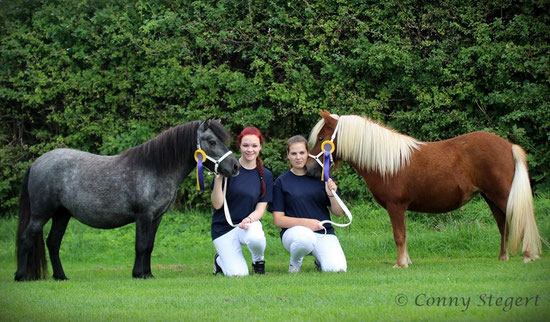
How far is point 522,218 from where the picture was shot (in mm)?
6406

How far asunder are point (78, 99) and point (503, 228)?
7.86 metres

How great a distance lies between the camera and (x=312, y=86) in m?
10.1

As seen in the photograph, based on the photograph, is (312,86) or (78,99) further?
(78,99)

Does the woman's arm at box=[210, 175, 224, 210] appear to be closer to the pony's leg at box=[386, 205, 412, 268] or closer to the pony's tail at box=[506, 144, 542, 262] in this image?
the pony's leg at box=[386, 205, 412, 268]

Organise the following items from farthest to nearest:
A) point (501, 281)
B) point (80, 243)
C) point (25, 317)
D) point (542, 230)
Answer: point (80, 243)
point (542, 230)
point (501, 281)
point (25, 317)

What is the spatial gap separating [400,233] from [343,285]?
1428 millimetres

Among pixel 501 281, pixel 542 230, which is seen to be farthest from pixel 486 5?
pixel 501 281

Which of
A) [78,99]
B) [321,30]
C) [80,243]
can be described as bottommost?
[80,243]

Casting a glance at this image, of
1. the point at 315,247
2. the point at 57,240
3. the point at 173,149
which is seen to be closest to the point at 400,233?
the point at 315,247

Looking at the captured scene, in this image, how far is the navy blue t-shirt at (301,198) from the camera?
6.65m

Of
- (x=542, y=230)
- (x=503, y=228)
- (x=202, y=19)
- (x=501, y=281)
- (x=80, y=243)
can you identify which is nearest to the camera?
(x=501, y=281)

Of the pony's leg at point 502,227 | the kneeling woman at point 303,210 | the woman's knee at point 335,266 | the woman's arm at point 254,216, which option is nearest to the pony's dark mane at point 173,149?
the woman's arm at point 254,216

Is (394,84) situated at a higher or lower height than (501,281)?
higher

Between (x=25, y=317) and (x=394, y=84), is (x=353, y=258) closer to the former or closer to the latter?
(x=394, y=84)
